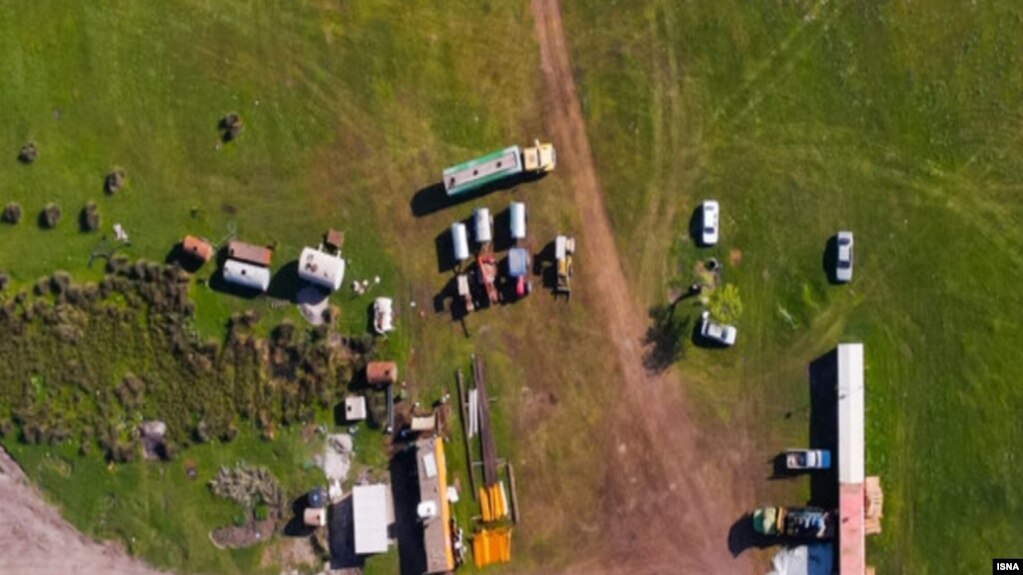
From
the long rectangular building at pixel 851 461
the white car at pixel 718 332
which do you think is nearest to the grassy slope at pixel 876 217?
the white car at pixel 718 332

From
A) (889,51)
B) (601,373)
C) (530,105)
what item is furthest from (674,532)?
(889,51)

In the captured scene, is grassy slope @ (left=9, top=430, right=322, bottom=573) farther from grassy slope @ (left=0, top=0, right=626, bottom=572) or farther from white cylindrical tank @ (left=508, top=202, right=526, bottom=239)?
white cylindrical tank @ (left=508, top=202, right=526, bottom=239)

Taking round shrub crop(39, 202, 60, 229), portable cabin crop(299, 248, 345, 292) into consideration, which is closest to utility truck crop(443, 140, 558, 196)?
portable cabin crop(299, 248, 345, 292)

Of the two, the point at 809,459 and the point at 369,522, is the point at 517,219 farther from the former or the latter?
the point at 809,459

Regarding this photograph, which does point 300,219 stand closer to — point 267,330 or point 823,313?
point 267,330

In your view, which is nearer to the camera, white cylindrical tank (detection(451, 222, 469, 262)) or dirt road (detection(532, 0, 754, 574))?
white cylindrical tank (detection(451, 222, 469, 262))

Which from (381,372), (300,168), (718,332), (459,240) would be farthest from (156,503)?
(718,332)
